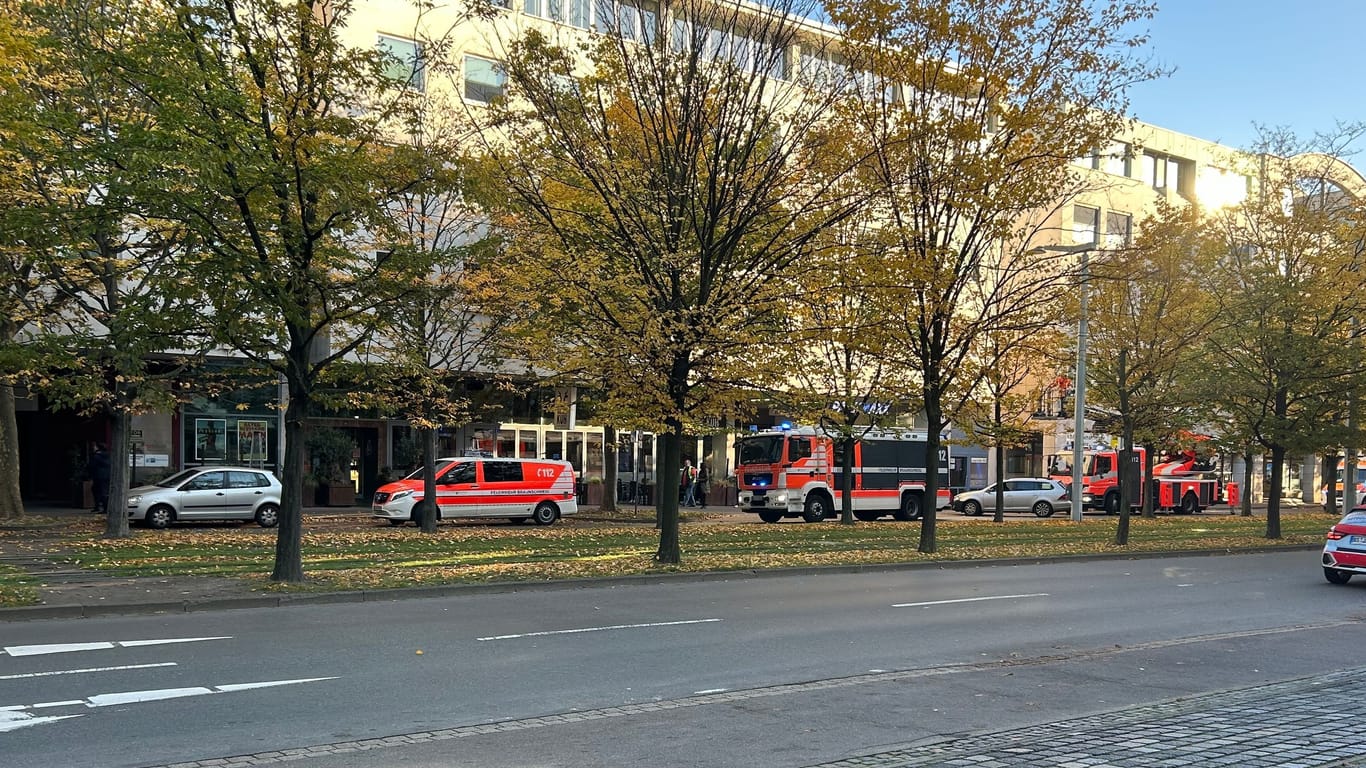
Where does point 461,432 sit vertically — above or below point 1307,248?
below

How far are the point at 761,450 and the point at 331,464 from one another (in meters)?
13.4

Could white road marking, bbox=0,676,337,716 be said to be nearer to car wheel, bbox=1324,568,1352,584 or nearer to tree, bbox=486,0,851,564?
tree, bbox=486,0,851,564

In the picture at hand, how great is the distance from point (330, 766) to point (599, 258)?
12.3 m

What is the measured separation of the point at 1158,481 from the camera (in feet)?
151

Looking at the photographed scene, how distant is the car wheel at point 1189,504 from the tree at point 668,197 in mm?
34553

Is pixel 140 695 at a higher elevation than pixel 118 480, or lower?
lower

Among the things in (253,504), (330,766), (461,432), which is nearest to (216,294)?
(330,766)

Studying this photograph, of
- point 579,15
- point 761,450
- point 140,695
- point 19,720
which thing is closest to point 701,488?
point 761,450

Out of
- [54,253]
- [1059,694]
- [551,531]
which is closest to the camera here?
[1059,694]

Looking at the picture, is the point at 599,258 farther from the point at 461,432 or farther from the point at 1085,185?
the point at 461,432

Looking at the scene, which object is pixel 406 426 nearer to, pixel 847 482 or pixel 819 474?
pixel 819 474

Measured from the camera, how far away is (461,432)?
38250mm

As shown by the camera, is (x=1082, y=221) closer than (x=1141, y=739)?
No

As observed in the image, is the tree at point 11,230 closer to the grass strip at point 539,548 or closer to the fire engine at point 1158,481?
the grass strip at point 539,548
